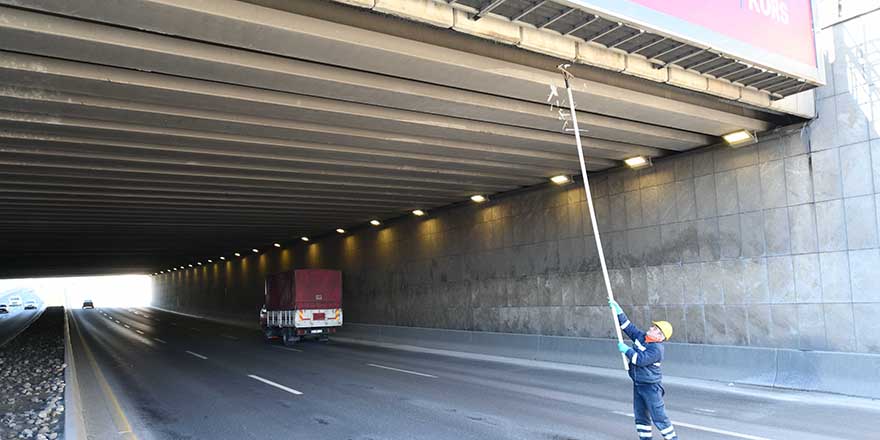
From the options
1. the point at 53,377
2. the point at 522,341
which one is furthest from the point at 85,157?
the point at 522,341

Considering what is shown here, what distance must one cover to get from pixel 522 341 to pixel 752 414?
9275 mm

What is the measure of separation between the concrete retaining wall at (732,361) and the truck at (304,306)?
8.68 m

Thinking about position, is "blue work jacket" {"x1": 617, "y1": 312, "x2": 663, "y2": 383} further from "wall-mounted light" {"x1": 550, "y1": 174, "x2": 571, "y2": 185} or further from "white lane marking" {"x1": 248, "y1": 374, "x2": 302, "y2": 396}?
"wall-mounted light" {"x1": 550, "y1": 174, "x2": 571, "y2": 185}

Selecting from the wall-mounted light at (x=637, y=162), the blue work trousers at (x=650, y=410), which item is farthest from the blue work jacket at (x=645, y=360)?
the wall-mounted light at (x=637, y=162)

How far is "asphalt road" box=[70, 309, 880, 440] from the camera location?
8.58 m

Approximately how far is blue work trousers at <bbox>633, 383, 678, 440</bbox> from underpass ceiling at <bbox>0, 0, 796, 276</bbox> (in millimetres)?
5285

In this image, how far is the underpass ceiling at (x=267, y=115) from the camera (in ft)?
25.7

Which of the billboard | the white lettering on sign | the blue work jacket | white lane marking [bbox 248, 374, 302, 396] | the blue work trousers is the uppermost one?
the white lettering on sign

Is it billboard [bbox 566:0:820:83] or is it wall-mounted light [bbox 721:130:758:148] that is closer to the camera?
billboard [bbox 566:0:820:83]

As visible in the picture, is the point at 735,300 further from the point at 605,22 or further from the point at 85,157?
the point at 85,157

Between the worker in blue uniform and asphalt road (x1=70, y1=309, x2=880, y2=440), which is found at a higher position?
the worker in blue uniform

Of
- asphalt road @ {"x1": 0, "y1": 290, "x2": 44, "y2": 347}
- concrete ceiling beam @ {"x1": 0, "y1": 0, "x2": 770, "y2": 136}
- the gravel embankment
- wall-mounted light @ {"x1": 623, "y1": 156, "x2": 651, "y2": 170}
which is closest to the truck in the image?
the gravel embankment

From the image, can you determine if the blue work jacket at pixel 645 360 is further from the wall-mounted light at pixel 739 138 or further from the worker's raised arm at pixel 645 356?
the wall-mounted light at pixel 739 138

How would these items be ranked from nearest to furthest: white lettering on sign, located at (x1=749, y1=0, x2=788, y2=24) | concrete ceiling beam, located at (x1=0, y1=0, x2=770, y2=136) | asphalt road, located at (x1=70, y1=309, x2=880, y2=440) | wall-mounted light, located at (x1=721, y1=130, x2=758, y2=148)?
concrete ceiling beam, located at (x1=0, y1=0, x2=770, y2=136) < asphalt road, located at (x1=70, y1=309, x2=880, y2=440) < white lettering on sign, located at (x1=749, y1=0, x2=788, y2=24) < wall-mounted light, located at (x1=721, y1=130, x2=758, y2=148)
